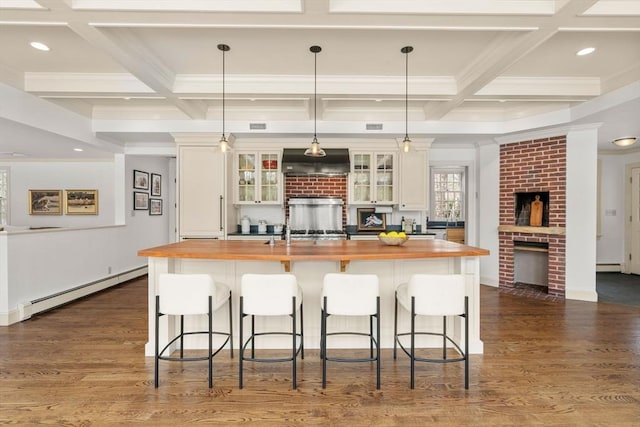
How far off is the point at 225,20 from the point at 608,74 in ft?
13.2

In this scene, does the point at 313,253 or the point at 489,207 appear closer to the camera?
the point at 313,253

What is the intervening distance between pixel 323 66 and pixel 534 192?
379 centimetres

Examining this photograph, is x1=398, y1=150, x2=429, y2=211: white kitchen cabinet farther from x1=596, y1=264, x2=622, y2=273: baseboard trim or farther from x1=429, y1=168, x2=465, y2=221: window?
x1=596, y1=264, x2=622, y2=273: baseboard trim

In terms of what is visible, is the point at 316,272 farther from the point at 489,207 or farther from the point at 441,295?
the point at 489,207

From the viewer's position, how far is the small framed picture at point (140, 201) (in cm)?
604

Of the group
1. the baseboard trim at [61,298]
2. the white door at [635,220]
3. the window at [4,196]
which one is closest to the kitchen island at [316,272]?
the baseboard trim at [61,298]

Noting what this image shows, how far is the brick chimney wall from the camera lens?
550 cm

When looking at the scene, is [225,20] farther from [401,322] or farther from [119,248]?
[119,248]

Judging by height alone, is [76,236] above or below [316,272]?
above

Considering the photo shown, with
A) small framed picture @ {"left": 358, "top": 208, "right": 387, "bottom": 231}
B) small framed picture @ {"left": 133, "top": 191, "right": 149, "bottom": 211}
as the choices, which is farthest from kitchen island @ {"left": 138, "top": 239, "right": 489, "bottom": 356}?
small framed picture @ {"left": 133, "top": 191, "right": 149, "bottom": 211}

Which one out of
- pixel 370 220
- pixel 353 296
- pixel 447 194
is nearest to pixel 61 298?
pixel 353 296

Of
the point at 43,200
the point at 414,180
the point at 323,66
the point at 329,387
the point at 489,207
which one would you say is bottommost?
the point at 329,387

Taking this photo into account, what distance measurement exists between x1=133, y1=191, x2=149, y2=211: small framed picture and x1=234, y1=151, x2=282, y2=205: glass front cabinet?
2213 mm

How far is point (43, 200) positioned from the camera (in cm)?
649
